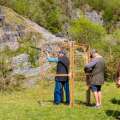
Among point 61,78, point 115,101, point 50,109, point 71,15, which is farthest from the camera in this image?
point 71,15

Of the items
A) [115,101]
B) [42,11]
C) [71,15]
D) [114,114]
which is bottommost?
[114,114]

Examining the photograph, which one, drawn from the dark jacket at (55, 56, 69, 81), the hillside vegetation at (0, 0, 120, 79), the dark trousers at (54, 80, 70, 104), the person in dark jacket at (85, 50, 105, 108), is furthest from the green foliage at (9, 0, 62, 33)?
the person in dark jacket at (85, 50, 105, 108)

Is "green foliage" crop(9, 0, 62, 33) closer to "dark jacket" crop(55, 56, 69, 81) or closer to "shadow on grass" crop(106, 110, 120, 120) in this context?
"dark jacket" crop(55, 56, 69, 81)

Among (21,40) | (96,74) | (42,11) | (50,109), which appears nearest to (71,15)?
(42,11)

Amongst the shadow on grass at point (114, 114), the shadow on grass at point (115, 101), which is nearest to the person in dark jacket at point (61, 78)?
the shadow on grass at point (115, 101)

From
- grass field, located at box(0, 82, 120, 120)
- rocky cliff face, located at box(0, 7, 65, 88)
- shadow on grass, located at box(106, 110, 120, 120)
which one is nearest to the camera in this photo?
shadow on grass, located at box(106, 110, 120, 120)

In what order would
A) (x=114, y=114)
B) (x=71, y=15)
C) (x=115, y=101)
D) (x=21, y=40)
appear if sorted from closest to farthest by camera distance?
1. (x=114, y=114)
2. (x=115, y=101)
3. (x=21, y=40)
4. (x=71, y=15)

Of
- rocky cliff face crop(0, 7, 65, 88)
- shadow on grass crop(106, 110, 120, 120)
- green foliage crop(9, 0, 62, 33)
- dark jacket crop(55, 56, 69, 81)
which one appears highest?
green foliage crop(9, 0, 62, 33)

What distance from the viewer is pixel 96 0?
72.1m

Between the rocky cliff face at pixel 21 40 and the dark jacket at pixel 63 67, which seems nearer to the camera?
the dark jacket at pixel 63 67

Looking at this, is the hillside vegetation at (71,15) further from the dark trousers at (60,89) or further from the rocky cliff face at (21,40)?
the dark trousers at (60,89)

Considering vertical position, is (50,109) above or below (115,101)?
below

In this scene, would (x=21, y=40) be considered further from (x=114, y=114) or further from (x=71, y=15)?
(x=71, y=15)

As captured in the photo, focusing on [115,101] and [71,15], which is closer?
[115,101]
